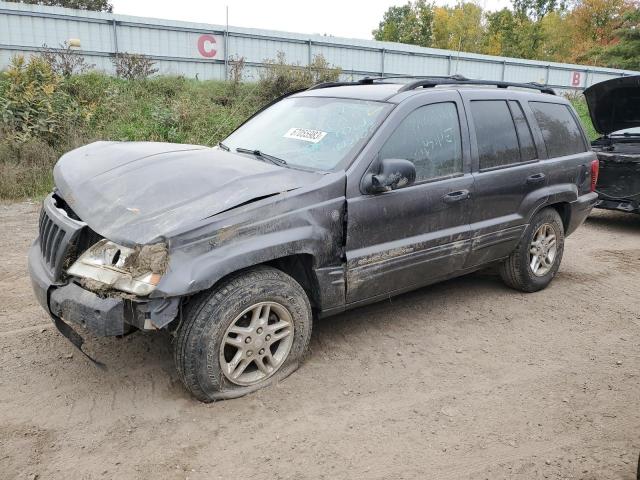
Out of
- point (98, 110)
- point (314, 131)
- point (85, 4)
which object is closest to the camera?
point (314, 131)

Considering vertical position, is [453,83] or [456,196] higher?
[453,83]

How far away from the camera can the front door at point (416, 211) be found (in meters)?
3.53

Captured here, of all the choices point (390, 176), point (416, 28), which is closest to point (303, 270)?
point (390, 176)

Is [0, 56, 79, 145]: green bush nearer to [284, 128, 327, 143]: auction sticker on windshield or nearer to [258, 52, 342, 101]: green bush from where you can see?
[258, 52, 342, 101]: green bush

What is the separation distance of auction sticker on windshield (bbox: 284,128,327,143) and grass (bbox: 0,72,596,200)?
587cm

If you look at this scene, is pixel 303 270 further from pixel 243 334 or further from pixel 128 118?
pixel 128 118

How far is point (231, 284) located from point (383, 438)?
46.7 inches

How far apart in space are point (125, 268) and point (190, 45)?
13.5m

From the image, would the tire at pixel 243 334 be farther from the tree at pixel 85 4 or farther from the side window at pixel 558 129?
the tree at pixel 85 4

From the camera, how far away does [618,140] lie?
7957 mm

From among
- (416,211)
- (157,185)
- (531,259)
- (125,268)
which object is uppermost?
(157,185)

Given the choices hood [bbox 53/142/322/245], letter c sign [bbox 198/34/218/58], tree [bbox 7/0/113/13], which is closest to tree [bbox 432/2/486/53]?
tree [bbox 7/0/113/13]

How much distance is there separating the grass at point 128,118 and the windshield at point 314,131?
5502 millimetres

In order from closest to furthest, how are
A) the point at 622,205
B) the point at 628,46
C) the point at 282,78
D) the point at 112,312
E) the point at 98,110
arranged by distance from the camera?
the point at 112,312
the point at 622,205
the point at 98,110
the point at 282,78
the point at 628,46
